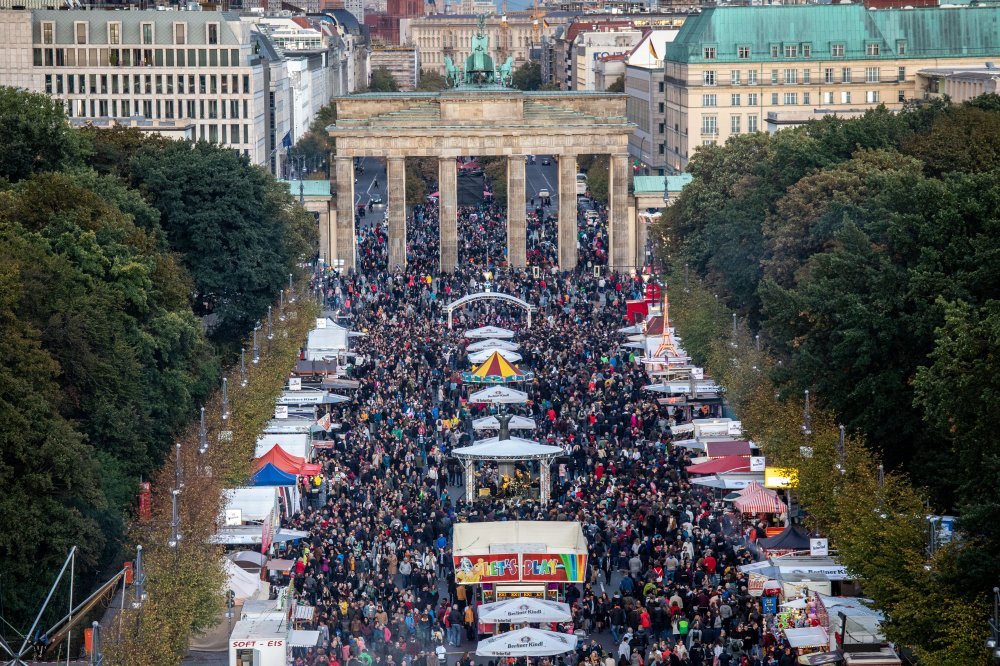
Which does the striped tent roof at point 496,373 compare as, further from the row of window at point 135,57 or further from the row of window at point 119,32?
the row of window at point 135,57

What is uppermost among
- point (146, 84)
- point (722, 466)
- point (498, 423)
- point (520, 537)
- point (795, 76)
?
point (146, 84)

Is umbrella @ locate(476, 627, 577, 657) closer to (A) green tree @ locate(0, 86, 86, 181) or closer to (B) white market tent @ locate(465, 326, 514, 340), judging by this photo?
(A) green tree @ locate(0, 86, 86, 181)

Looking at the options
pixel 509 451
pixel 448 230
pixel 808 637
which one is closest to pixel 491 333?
pixel 509 451

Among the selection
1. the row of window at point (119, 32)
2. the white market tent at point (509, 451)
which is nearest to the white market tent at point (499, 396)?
the white market tent at point (509, 451)

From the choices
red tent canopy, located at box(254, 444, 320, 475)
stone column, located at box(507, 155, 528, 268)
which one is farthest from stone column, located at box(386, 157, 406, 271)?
red tent canopy, located at box(254, 444, 320, 475)

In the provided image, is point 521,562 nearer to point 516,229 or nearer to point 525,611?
point 525,611

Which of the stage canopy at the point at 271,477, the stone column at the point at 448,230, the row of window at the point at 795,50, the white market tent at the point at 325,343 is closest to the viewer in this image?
the stage canopy at the point at 271,477
